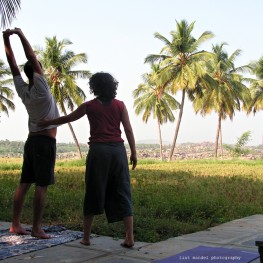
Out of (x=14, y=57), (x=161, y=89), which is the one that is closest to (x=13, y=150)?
(x=161, y=89)

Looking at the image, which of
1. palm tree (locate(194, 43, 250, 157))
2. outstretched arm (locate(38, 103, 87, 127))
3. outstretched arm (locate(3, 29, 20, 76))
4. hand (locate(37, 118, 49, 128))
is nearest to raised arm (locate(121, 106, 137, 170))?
outstretched arm (locate(38, 103, 87, 127))

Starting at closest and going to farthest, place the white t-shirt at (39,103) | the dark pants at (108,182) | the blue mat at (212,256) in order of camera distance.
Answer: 1. the blue mat at (212,256)
2. the dark pants at (108,182)
3. the white t-shirt at (39,103)

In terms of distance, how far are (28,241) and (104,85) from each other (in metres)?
1.62

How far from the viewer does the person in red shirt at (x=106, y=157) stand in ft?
12.7

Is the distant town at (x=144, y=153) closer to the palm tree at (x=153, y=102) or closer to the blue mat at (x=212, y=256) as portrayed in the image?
the palm tree at (x=153, y=102)

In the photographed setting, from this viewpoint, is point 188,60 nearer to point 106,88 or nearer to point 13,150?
point 106,88

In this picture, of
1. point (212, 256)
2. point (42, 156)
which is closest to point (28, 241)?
point (42, 156)

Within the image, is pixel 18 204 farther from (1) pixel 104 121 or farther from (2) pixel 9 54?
(2) pixel 9 54

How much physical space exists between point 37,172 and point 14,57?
121 cm

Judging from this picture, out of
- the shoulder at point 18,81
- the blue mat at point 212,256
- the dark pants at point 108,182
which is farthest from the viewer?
the shoulder at point 18,81

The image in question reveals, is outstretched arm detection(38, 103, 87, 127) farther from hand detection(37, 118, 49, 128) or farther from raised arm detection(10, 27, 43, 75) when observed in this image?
raised arm detection(10, 27, 43, 75)

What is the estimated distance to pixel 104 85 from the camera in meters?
3.97

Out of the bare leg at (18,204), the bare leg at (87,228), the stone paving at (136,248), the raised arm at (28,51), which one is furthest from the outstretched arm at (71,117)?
the stone paving at (136,248)

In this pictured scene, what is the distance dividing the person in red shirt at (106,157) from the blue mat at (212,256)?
1.74ft
